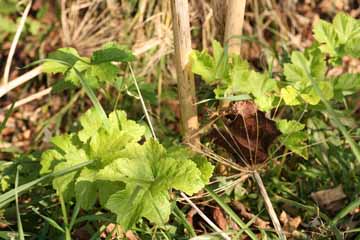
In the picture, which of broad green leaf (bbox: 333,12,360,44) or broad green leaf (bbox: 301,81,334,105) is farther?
broad green leaf (bbox: 333,12,360,44)

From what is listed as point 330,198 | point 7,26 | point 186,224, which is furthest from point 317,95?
point 7,26

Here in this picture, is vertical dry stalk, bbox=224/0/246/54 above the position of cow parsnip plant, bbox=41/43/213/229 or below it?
A: above

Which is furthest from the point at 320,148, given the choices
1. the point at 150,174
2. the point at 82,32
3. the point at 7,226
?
the point at 82,32

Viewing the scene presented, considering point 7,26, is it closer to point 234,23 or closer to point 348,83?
point 234,23

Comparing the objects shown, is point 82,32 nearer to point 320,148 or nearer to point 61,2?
Answer: point 61,2

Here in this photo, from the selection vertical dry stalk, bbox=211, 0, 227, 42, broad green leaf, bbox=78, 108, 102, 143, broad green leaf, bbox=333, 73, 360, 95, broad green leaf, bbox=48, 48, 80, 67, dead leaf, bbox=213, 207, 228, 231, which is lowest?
dead leaf, bbox=213, 207, 228, 231

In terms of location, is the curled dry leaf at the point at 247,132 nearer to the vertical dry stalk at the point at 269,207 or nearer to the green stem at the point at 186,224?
the vertical dry stalk at the point at 269,207

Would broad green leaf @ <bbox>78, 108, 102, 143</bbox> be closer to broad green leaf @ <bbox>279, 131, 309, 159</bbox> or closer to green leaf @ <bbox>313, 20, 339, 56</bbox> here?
broad green leaf @ <bbox>279, 131, 309, 159</bbox>

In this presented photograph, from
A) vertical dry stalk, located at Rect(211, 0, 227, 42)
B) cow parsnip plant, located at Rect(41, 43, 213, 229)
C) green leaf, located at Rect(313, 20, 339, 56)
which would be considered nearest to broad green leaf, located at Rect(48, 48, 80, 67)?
cow parsnip plant, located at Rect(41, 43, 213, 229)
